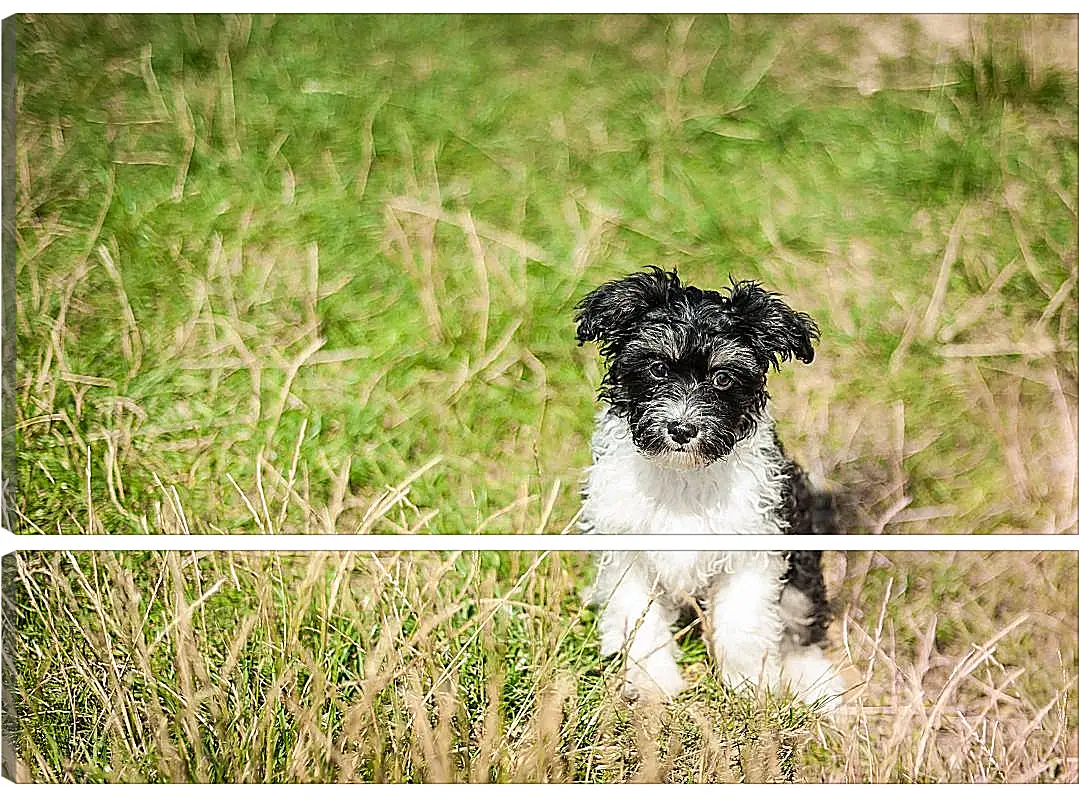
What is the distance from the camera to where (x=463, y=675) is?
178 cm

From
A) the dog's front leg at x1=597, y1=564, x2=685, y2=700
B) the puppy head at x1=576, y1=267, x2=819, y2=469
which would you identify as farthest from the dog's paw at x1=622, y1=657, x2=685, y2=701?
the puppy head at x1=576, y1=267, x2=819, y2=469

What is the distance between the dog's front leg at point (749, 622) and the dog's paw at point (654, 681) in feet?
0.23

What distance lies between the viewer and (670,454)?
1691mm

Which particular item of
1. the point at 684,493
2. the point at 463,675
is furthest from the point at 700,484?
the point at 463,675

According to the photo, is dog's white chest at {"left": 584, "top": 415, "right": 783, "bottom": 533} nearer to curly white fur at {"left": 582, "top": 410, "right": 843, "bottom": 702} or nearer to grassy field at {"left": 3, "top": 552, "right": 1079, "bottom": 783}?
curly white fur at {"left": 582, "top": 410, "right": 843, "bottom": 702}

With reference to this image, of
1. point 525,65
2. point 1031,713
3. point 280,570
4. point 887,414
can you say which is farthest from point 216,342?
point 1031,713

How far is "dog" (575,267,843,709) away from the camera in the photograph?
5.54 ft

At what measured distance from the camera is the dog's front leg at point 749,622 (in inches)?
69.0

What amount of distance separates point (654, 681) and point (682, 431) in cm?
39

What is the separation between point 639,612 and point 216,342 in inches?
29.7

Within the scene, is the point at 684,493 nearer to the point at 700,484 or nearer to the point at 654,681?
the point at 700,484

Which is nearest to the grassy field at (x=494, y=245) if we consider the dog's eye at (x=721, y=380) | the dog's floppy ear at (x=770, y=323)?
the dog's floppy ear at (x=770, y=323)

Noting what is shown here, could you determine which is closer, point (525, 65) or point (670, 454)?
point (670, 454)
